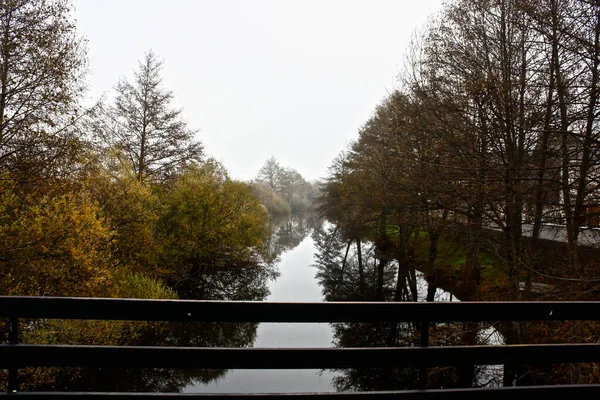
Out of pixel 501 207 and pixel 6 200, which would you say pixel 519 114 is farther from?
pixel 6 200

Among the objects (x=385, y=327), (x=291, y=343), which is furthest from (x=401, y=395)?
(x=385, y=327)

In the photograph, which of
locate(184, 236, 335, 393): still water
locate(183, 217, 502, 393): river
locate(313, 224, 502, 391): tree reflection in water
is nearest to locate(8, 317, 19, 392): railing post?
locate(183, 217, 502, 393): river

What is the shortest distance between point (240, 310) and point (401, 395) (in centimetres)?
96

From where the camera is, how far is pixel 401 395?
196 cm

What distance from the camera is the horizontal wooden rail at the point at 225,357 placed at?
6.26 feet

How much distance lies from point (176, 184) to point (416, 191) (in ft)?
44.0

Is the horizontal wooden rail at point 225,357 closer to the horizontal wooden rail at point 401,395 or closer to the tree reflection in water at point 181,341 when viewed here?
the horizontal wooden rail at point 401,395

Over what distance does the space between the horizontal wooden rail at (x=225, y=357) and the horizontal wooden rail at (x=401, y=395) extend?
138 mm

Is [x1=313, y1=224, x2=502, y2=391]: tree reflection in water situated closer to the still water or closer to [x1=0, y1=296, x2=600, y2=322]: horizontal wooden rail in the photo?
the still water

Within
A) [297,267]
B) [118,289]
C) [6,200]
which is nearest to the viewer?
[6,200]

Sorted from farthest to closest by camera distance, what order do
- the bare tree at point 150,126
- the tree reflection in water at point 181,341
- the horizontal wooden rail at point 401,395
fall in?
the bare tree at point 150,126 → the tree reflection in water at point 181,341 → the horizontal wooden rail at point 401,395

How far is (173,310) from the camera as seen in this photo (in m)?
1.92

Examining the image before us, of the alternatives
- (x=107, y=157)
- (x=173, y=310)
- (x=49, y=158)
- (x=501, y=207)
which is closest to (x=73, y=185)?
(x=49, y=158)

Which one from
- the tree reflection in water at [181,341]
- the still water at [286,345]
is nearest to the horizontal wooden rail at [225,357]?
the tree reflection in water at [181,341]
